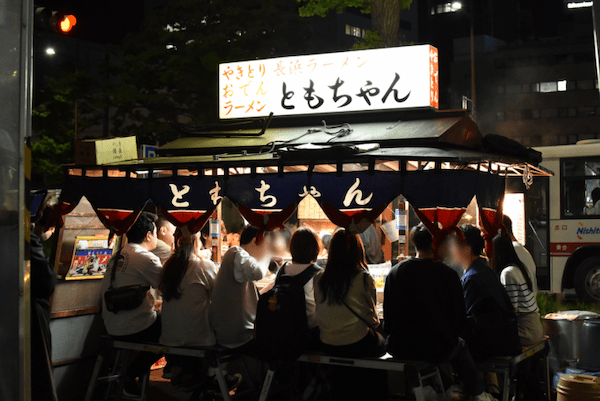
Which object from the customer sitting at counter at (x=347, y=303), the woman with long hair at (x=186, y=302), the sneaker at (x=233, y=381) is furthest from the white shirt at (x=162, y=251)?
the customer sitting at counter at (x=347, y=303)

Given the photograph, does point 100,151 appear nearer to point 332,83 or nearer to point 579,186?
point 332,83

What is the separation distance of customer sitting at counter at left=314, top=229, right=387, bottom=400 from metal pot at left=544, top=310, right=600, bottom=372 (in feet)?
10.3

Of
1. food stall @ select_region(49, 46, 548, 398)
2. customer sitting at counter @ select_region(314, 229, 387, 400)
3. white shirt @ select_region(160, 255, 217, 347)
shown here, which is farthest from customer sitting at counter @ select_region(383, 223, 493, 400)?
white shirt @ select_region(160, 255, 217, 347)

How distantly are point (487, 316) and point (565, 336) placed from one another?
8.26 ft

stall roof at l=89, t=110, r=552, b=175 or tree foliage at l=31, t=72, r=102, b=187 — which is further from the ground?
tree foliage at l=31, t=72, r=102, b=187

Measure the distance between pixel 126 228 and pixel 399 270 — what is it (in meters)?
3.67

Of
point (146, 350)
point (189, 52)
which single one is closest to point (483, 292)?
point (146, 350)

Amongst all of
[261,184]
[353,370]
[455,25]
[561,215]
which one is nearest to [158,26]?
[561,215]

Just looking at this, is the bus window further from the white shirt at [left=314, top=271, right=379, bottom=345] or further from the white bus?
the white shirt at [left=314, top=271, right=379, bottom=345]

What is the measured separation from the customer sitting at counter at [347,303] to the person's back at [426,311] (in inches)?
14.5

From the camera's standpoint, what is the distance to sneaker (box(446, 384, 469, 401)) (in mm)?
6050

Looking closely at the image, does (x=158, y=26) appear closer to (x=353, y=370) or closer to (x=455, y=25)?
(x=353, y=370)

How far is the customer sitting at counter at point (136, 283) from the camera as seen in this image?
6.98 m

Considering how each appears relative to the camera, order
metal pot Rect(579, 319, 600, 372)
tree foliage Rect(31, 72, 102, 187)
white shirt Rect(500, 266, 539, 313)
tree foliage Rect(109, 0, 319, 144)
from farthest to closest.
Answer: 1. tree foliage Rect(31, 72, 102, 187)
2. tree foliage Rect(109, 0, 319, 144)
3. metal pot Rect(579, 319, 600, 372)
4. white shirt Rect(500, 266, 539, 313)
